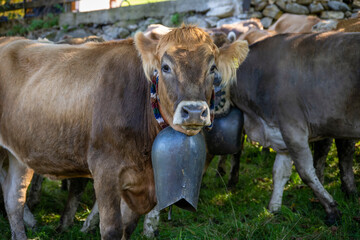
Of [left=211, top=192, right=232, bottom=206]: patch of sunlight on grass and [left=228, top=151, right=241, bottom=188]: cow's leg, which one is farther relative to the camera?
[left=228, top=151, right=241, bottom=188]: cow's leg

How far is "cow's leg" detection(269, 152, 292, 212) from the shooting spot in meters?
5.70

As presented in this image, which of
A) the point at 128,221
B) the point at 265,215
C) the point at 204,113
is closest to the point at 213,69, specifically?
the point at 204,113

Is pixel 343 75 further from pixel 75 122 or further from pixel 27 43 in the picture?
pixel 27 43

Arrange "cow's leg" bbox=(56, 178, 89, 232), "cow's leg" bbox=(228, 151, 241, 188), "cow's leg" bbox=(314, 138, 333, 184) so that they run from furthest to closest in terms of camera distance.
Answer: "cow's leg" bbox=(228, 151, 241, 188), "cow's leg" bbox=(314, 138, 333, 184), "cow's leg" bbox=(56, 178, 89, 232)

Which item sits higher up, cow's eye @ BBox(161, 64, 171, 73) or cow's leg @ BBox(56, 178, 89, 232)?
cow's eye @ BBox(161, 64, 171, 73)

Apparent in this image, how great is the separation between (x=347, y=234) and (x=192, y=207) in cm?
177

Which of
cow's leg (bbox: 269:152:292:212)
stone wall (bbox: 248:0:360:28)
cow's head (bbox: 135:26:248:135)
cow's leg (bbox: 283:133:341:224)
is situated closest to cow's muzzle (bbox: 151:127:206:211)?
cow's head (bbox: 135:26:248:135)

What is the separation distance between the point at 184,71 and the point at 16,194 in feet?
8.89

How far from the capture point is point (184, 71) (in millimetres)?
3490

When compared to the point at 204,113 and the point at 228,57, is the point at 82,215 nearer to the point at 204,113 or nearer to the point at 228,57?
the point at 228,57

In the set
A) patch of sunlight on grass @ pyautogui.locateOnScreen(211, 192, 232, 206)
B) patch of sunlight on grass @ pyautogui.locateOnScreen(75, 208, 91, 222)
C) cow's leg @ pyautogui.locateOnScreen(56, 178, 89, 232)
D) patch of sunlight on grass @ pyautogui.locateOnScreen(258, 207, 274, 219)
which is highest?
patch of sunlight on grass @ pyautogui.locateOnScreen(258, 207, 274, 219)

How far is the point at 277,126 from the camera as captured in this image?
18.2ft

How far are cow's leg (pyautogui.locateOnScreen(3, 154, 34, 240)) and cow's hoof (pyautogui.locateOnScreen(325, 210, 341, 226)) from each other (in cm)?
325

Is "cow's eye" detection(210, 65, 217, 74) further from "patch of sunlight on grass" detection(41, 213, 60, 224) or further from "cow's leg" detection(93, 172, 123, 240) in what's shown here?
"patch of sunlight on grass" detection(41, 213, 60, 224)
